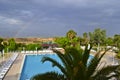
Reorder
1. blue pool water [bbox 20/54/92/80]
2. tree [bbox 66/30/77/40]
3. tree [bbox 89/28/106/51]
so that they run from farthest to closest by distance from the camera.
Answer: tree [bbox 66/30/77/40] < tree [bbox 89/28/106/51] < blue pool water [bbox 20/54/92/80]

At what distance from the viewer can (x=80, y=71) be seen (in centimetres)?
611

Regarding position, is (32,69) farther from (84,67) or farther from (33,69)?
(84,67)

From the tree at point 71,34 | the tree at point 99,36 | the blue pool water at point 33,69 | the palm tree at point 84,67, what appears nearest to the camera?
the palm tree at point 84,67

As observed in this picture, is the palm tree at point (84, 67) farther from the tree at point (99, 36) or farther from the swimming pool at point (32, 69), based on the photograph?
the tree at point (99, 36)

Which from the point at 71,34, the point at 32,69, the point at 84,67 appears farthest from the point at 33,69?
the point at 71,34

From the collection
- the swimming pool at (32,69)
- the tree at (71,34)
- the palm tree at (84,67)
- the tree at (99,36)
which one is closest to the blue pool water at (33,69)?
the swimming pool at (32,69)

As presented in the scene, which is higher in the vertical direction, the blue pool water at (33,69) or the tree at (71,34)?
the tree at (71,34)

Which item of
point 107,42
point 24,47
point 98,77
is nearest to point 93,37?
point 107,42

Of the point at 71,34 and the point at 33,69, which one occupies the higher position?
the point at 71,34

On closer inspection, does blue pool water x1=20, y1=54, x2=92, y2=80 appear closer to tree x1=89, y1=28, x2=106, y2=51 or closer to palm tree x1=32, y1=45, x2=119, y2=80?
palm tree x1=32, y1=45, x2=119, y2=80

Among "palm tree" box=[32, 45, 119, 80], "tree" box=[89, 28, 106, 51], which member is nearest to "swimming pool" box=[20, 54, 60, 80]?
"palm tree" box=[32, 45, 119, 80]

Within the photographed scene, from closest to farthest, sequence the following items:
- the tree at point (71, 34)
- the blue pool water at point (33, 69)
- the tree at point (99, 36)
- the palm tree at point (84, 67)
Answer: the palm tree at point (84, 67) < the blue pool water at point (33, 69) < the tree at point (99, 36) < the tree at point (71, 34)

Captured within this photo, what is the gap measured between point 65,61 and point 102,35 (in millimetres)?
40955

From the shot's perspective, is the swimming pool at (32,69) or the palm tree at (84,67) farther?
the swimming pool at (32,69)
